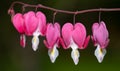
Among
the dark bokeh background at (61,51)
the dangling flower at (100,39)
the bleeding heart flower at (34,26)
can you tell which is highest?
the bleeding heart flower at (34,26)

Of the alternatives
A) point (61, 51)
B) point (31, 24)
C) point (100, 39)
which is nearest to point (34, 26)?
point (31, 24)

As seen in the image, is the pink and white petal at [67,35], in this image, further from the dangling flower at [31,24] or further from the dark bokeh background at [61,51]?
the dark bokeh background at [61,51]

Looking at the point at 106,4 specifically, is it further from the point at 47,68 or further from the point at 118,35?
the point at 47,68

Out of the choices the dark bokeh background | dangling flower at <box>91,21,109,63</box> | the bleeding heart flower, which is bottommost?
the dark bokeh background

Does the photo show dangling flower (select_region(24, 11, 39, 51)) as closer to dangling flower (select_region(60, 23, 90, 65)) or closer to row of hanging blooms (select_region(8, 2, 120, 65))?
row of hanging blooms (select_region(8, 2, 120, 65))

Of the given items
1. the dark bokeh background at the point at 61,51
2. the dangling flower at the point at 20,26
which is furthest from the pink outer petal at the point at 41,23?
the dark bokeh background at the point at 61,51

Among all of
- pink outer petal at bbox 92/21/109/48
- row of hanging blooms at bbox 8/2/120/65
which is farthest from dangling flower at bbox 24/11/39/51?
pink outer petal at bbox 92/21/109/48
